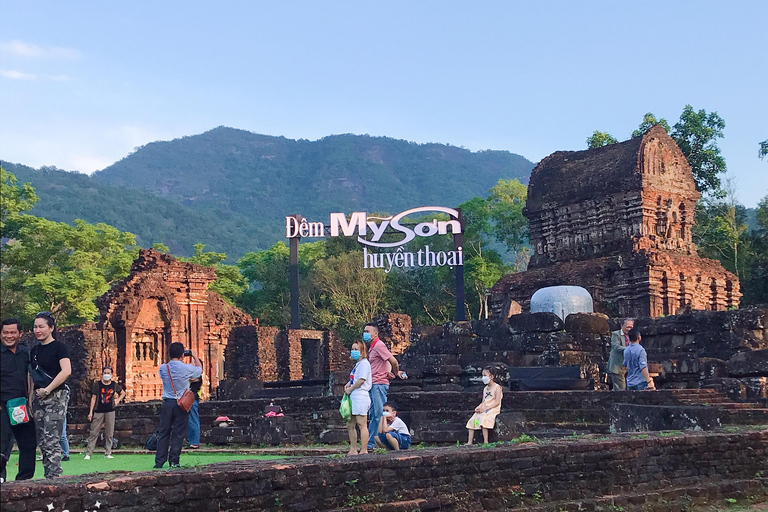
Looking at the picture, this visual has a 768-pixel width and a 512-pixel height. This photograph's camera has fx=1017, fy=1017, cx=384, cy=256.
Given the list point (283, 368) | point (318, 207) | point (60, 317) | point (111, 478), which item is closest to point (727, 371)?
point (111, 478)

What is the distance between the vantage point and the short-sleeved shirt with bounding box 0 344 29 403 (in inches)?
304

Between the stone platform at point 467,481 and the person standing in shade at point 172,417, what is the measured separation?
217cm

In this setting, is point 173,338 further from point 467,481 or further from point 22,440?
point 467,481

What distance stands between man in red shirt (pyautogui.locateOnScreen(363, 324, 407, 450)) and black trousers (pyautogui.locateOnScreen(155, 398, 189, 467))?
2.16 m

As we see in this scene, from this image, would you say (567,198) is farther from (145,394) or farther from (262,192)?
(262,192)

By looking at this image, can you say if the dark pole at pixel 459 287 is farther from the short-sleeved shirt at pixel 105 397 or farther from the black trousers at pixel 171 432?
the black trousers at pixel 171 432

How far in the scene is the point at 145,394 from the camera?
2875 centimetres

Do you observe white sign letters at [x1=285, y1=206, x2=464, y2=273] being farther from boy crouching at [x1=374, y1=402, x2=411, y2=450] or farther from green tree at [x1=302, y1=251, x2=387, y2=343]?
boy crouching at [x1=374, y1=402, x2=411, y2=450]

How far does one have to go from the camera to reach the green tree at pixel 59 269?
134 feet

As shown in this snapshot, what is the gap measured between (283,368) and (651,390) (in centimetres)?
2151

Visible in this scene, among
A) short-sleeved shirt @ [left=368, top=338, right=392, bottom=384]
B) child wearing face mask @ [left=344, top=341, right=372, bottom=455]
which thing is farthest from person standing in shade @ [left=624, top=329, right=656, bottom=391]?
child wearing face mask @ [left=344, top=341, right=372, bottom=455]

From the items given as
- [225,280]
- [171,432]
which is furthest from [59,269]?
[171,432]

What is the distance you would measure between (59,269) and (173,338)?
54.6ft

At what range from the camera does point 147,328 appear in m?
29.5
